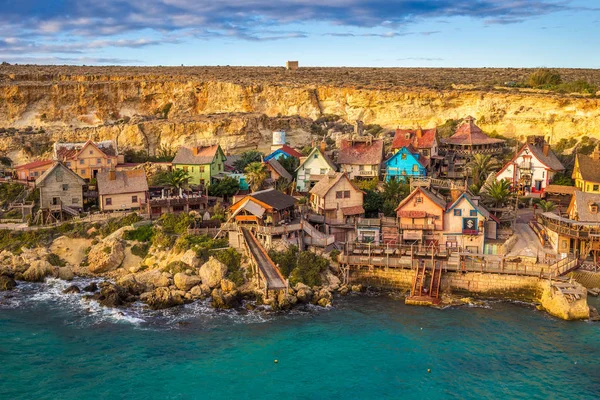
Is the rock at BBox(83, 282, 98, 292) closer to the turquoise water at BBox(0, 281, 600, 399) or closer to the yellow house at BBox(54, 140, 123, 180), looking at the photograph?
the turquoise water at BBox(0, 281, 600, 399)

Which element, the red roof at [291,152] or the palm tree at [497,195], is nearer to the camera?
the palm tree at [497,195]

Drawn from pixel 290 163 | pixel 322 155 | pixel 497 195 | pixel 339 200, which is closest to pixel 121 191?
pixel 290 163

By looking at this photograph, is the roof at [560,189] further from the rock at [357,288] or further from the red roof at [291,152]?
the red roof at [291,152]

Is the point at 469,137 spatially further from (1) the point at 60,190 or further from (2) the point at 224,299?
(1) the point at 60,190

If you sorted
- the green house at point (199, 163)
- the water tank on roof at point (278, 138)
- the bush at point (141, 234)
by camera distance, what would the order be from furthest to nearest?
the water tank on roof at point (278, 138) < the green house at point (199, 163) < the bush at point (141, 234)

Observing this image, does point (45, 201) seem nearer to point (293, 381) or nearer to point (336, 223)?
point (336, 223)

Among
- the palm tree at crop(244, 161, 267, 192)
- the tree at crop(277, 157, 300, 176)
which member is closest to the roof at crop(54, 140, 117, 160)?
the palm tree at crop(244, 161, 267, 192)

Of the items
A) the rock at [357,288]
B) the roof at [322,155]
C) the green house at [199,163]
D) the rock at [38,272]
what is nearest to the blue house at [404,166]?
the roof at [322,155]
